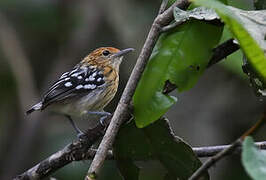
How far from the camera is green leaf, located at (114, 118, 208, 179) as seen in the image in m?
2.39

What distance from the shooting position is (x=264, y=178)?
137 centimetres

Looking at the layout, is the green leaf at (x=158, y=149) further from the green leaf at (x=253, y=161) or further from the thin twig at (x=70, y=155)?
the green leaf at (x=253, y=161)

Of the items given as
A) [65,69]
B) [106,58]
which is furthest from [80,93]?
[65,69]

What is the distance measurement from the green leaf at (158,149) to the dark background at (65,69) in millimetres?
2933

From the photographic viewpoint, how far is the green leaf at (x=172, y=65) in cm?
199

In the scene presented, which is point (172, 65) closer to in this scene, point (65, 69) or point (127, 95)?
point (127, 95)

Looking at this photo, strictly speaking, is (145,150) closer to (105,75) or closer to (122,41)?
(105,75)

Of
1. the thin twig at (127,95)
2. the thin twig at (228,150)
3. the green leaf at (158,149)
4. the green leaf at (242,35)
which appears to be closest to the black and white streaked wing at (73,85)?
the green leaf at (158,149)

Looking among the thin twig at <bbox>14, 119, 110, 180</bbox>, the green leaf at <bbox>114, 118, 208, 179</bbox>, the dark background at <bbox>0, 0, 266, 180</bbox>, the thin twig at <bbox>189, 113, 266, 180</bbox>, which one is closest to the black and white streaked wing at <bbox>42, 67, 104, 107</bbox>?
the dark background at <bbox>0, 0, 266, 180</bbox>

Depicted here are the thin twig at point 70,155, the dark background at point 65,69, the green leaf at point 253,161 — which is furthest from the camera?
the dark background at point 65,69

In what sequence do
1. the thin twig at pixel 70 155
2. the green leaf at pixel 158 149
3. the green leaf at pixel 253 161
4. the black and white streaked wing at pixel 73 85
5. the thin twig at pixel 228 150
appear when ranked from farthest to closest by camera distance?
the black and white streaked wing at pixel 73 85
the thin twig at pixel 70 155
the green leaf at pixel 158 149
the thin twig at pixel 228 150
the green leaf at pixel 253 161

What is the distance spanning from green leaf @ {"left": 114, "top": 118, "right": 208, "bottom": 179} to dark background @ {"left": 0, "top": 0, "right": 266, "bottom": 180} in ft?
9.62

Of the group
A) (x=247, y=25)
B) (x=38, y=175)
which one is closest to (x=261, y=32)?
(x=247, y=25)

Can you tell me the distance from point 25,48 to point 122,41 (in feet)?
4.13
